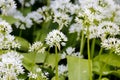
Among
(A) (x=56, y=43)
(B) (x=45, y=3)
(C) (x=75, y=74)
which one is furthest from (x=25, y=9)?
(A) (x=56, y=43)

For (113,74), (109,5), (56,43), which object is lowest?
(113,74)

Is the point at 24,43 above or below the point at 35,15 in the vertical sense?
below

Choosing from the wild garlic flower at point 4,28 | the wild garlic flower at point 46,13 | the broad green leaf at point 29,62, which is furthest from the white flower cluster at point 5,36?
the wild garlic flower at point 46,13

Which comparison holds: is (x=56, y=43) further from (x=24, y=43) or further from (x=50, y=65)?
(x=24, y=43)

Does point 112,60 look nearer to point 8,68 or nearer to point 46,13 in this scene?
point 46,13

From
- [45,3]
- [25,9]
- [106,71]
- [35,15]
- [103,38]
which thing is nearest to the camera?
[103,38]

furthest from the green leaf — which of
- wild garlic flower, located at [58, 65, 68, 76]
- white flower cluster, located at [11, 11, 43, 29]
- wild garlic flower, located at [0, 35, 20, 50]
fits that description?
white flower cluster, located at [11, 11, 43, 29]

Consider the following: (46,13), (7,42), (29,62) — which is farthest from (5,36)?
(46,13)

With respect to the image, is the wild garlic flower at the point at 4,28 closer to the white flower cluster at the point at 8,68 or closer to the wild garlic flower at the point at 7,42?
the wild garlic flower at the point at 7,42

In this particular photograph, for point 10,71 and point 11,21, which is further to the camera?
point 11,21
